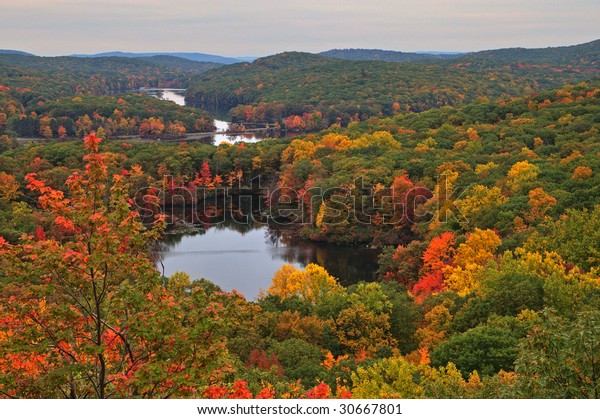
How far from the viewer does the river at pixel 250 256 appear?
136 ft

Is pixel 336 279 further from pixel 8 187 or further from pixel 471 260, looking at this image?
pixel 8 187

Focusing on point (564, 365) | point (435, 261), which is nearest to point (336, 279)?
point (435, 261)

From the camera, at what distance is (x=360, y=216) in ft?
167

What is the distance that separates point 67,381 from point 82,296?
121 centimetres

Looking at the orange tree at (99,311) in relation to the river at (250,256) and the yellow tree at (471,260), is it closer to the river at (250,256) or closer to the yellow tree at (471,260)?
the yellow tree at (471,260)

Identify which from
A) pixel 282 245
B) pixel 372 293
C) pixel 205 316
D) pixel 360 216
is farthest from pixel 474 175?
pixel 205 316

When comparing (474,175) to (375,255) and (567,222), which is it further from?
(567,222)

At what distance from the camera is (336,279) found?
120 ft

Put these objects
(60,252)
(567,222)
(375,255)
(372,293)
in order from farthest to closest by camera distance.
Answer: (375,255) → (567,222) → (372,293) → (60,252)

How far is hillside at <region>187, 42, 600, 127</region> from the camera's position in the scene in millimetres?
137000

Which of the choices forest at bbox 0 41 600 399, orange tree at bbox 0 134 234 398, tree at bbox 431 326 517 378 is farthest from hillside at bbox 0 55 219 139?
orange tree at bbox 0 134 234 398

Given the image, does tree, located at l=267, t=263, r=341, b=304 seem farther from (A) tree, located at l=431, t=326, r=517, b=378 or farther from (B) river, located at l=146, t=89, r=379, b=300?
(A) tree, located at l=431, t=326, r=517, b=378

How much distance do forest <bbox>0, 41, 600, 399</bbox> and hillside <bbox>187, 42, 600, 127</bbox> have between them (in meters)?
36.4

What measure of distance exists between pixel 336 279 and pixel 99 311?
27921 mm
